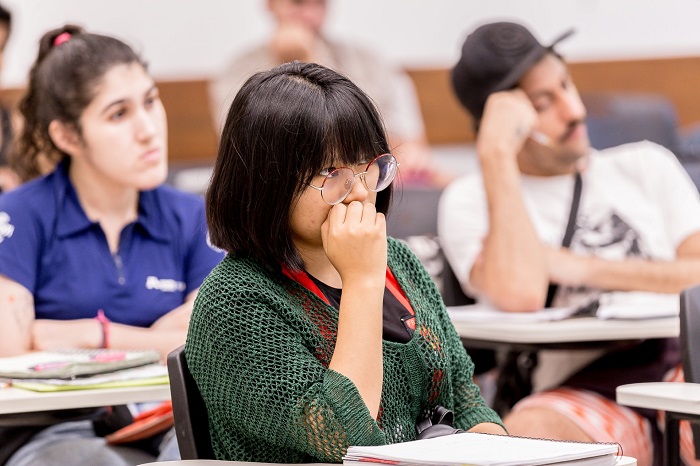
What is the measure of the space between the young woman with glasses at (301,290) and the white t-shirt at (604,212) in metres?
1.27

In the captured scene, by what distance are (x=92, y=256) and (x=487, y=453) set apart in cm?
136

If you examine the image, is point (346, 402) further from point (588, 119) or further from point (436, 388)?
point (588, 119)

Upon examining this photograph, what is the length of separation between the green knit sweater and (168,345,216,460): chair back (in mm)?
18

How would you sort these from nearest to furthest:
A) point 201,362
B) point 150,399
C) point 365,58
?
point 201,362
point 150,399
point 365,58

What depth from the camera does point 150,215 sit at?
7.79 ft

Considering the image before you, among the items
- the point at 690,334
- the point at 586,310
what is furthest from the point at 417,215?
the point at 690,334

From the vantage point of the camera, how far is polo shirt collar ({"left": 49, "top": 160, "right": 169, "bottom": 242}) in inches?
89.7

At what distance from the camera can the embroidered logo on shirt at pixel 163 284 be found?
2293mm

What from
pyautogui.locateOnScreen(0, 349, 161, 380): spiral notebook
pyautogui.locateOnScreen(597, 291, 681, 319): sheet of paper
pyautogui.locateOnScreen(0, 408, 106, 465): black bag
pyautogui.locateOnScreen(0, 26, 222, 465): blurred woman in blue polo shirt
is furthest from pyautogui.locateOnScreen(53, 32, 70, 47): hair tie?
pyautogui.locateOnScreen(597, 291, 681, 319): sheet of paper

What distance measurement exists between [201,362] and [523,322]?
3.69ft

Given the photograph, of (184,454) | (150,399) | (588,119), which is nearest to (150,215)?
(150,399)

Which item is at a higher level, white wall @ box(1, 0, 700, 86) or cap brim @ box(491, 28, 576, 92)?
cap brim @ box(491, 28, 576, 92)

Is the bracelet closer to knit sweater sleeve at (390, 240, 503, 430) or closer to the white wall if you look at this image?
knit sweater sleeve at (390, 240, 503, 430)

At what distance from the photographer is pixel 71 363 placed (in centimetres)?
180
